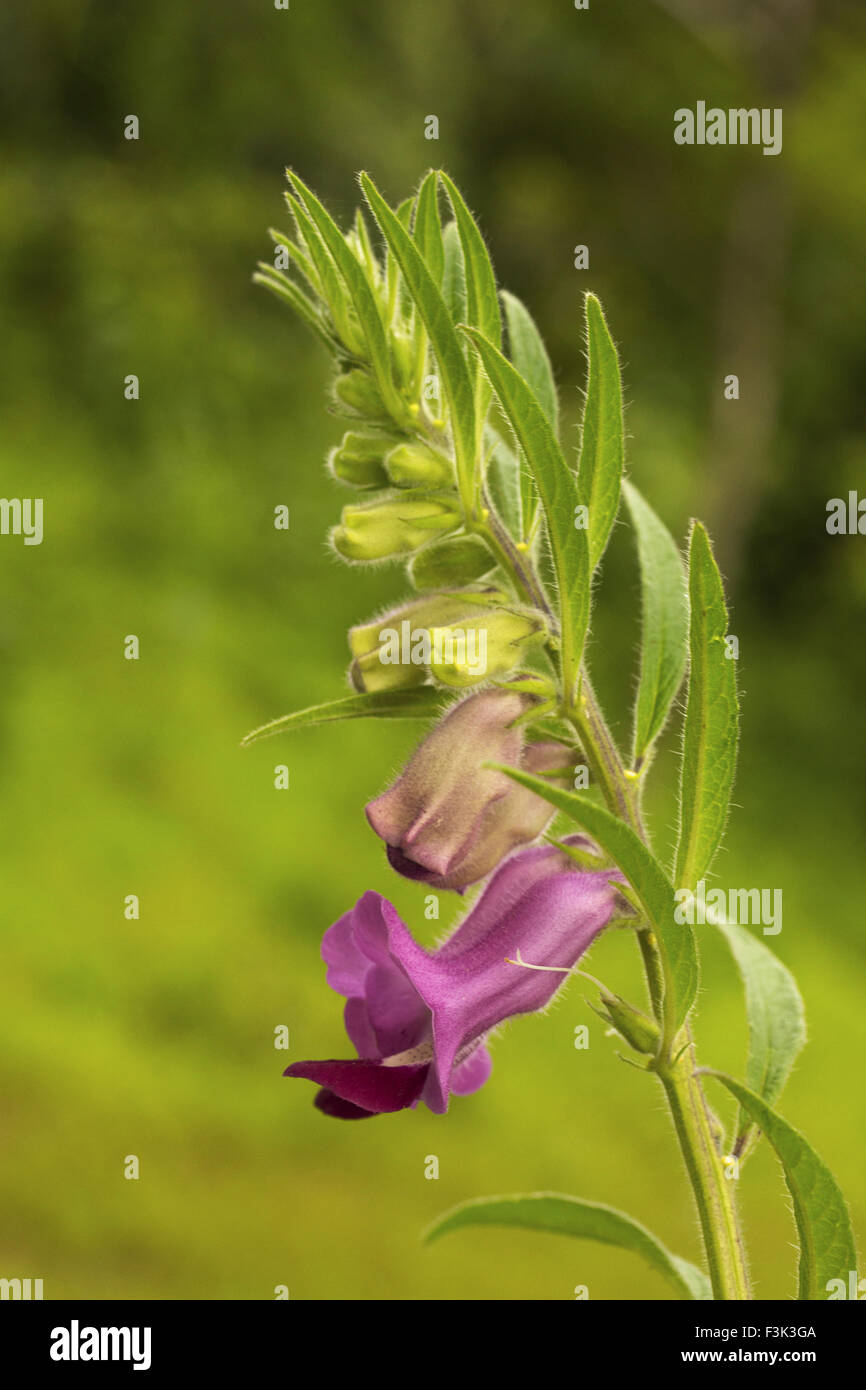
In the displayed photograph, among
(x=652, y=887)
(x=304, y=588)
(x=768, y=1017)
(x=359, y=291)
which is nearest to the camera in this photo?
(x=652, y=887)

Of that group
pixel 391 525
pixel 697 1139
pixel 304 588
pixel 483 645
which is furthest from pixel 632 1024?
pixel 304 588

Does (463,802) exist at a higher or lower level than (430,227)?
lower

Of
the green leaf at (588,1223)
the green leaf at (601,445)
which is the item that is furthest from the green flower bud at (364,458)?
the green leaf at (588,1223)

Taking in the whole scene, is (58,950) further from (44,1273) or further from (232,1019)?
(44,1273)

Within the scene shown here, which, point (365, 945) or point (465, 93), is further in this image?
point (465, 93)

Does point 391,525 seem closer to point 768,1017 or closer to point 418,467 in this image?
point 418,467

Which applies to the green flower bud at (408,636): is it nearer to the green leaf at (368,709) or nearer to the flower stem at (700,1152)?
the green leaf at (368,709)

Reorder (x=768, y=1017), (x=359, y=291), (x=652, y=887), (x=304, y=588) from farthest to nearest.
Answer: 1. (x=304, y=588)
2. (x=768, y=1017)
3. (x=359, y=291)
4. (x=652, y=887)

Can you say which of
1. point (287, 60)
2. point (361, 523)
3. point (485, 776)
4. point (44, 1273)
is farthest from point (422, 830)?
point (287, 60)
